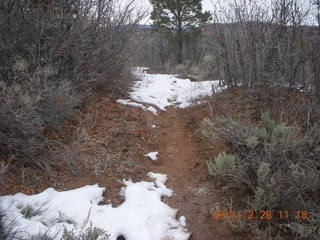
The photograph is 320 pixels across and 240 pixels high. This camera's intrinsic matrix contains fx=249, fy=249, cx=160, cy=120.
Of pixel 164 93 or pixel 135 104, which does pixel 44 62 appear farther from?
pixel 164 93

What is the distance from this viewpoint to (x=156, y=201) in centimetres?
307

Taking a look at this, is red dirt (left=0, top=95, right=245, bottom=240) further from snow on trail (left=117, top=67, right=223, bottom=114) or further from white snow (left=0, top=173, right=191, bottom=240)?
snow on trail (left=117, top=67, right=223, bottom=114)

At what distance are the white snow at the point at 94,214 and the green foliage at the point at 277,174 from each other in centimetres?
77

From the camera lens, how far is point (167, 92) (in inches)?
334

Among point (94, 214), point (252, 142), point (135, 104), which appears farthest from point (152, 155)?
point (135, 104)

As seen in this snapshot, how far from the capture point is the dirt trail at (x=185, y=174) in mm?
2613

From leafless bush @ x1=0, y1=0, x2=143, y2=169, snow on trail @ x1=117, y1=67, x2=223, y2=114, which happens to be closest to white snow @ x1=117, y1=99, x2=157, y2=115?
snow on trail @ x1=117, y1=67, x2=223, y2=114

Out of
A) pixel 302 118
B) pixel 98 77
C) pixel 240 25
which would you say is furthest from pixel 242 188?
pixel 240 25

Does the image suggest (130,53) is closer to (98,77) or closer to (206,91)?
(98,77)

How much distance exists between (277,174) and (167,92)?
6213 millimetres

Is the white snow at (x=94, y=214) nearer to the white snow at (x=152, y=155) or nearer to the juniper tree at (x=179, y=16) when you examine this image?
the white snow at (x=152, y=155)

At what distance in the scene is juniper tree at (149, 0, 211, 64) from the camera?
53.3ft

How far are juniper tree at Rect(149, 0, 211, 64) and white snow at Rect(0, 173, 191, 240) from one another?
15005mm

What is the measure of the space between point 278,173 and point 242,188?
555 mm
